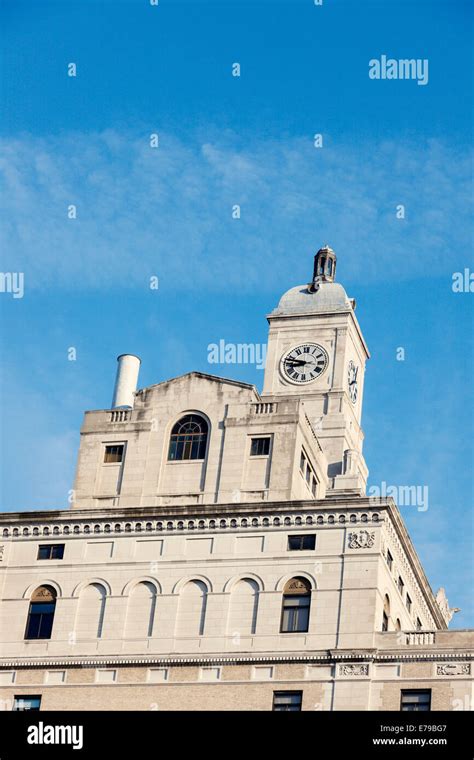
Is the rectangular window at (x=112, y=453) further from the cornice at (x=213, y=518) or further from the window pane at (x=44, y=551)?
the window pane at (x=44, y=551)

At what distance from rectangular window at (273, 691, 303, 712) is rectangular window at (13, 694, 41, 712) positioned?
11.8m

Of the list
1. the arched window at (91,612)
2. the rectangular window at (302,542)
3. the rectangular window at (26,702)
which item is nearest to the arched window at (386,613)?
the rectangular window at (302,542)

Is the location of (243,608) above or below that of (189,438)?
below

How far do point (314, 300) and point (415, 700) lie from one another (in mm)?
38420

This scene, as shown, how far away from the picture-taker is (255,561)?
79812 mm

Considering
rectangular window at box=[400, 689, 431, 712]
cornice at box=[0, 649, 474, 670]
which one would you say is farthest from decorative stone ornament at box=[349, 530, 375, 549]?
rectangular window at box=[400, 689, 431, 712]

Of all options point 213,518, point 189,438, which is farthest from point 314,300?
point 213,518

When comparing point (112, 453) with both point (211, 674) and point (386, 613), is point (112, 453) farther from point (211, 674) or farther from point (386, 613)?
point (386, 613)

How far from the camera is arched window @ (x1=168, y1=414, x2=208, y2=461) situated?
8488cm

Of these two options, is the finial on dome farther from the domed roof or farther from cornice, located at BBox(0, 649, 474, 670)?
cornice, located at BBox(0, 649, 474, 670)

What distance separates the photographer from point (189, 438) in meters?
85.4
